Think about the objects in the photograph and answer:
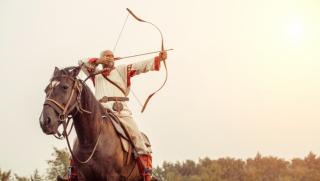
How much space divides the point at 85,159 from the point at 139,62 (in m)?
3.23

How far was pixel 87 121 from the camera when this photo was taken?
937 centimetres

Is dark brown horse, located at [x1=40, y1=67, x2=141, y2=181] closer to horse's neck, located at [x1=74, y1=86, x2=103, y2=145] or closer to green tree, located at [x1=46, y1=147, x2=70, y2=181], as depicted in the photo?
horse's neck, located at [x1=74, y1=86, x2=103, y2=145]

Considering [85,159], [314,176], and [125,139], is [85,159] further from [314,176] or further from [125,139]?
[314,176]

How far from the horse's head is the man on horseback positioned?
1908 mm

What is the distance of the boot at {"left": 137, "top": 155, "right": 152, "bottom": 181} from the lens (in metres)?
10.6

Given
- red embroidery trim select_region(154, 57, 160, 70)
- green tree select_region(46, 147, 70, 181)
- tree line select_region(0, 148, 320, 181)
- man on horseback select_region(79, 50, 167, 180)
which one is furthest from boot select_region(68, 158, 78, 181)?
tree line select_region(0, 148, 320, 181)

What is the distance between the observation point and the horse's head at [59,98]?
8062 mm

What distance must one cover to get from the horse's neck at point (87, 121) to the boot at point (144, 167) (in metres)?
1.41

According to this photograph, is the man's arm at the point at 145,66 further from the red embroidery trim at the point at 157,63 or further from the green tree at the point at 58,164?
the green tree at the point at 58,164

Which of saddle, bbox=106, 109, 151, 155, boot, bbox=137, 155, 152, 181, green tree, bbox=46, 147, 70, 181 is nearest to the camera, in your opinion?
saddle, bbox=106, 109, 151, 155

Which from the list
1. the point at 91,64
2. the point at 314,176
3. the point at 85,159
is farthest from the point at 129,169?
the point at 314,176

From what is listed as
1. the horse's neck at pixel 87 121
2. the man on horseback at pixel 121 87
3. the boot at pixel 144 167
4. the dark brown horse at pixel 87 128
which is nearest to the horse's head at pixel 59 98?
the dark brown horse at pixel 87 128

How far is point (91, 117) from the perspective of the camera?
9406 millimetres

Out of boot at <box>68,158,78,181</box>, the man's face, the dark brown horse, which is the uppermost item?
the man's face
